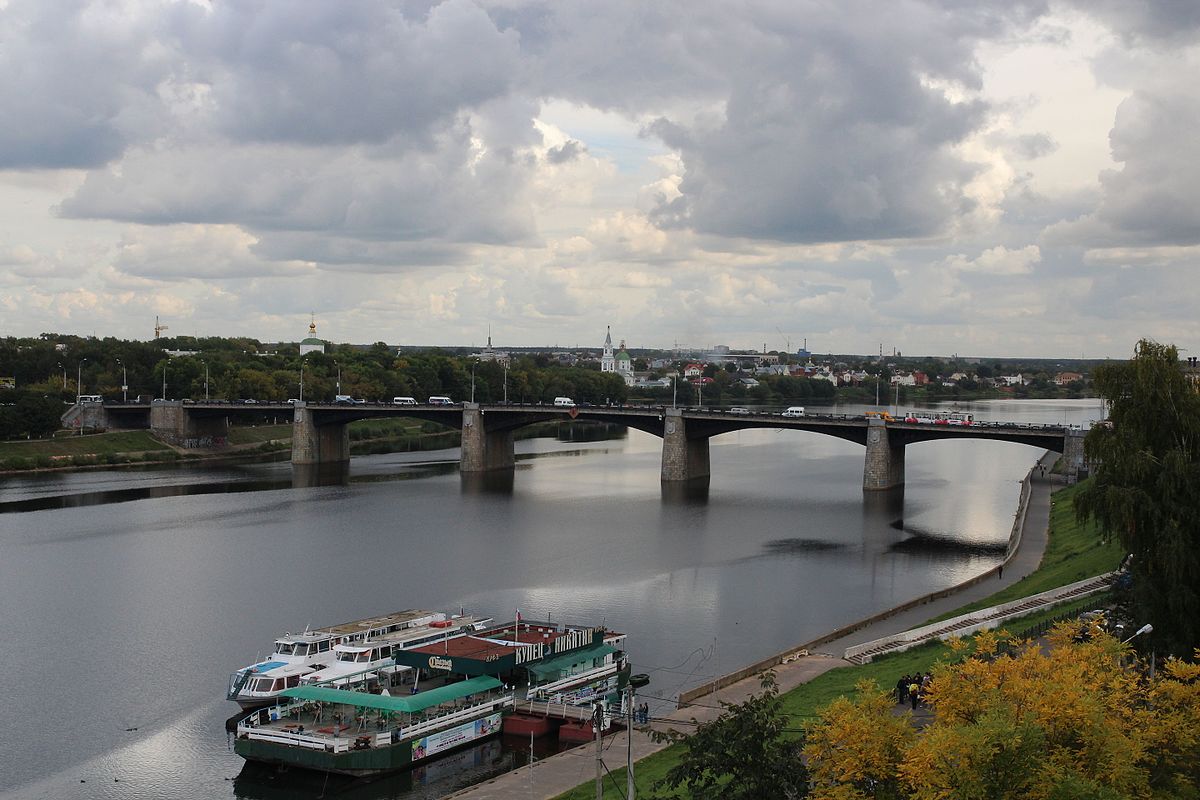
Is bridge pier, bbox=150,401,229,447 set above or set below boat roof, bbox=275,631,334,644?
above

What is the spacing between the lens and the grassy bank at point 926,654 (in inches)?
1221

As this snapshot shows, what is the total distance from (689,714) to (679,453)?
2805 inches

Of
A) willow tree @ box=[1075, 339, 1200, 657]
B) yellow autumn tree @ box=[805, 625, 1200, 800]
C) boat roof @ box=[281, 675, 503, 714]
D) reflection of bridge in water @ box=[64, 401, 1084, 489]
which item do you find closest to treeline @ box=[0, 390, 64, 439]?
reflection of bridge in water @ box=[64, 401, 1084, 489]

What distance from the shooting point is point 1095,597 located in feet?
139

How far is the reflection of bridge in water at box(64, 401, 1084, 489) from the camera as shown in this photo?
97188 millimetres

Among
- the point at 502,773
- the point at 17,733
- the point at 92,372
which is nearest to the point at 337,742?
the point at 502,773

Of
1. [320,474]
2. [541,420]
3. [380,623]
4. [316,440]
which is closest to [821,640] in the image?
[380,623]

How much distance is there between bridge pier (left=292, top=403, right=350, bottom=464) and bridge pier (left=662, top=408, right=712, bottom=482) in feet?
125

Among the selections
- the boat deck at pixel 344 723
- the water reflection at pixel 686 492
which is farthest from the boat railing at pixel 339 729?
the water reflection at pixel 686 492

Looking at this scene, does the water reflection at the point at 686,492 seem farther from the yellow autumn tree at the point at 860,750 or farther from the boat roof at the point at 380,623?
the yellow autumn tree at the point at 860,750

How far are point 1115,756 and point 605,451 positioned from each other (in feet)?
411

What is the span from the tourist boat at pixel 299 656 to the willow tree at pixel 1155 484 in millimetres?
24393

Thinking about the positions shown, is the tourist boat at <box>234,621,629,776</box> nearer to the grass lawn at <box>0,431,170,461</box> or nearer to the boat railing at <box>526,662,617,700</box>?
the boat railing at <box>526,662,617,700</box>

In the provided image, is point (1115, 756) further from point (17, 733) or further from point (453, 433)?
point (453, 433)
